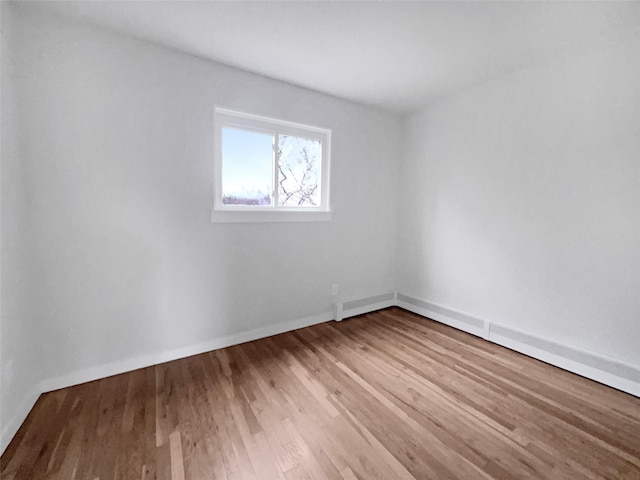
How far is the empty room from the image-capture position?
55.3 inches

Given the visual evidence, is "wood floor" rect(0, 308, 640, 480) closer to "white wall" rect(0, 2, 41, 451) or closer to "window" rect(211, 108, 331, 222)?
"white wall" rect(0, 2, 41, 451)

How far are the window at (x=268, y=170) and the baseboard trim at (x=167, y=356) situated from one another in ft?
3.55

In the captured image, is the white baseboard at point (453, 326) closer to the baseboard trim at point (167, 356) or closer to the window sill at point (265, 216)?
the baseboard trim at point (167, 356)

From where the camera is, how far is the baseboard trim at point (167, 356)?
1787 mm

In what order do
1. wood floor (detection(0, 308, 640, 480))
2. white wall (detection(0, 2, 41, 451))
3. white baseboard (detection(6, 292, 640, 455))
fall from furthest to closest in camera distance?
white baseboard (detection(6, 292, 640, 455)), white wall (detection(0, 2, 41, 451)), wood floor (detection(0, 308, 640, 480))

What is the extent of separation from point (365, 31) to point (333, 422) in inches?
99.7

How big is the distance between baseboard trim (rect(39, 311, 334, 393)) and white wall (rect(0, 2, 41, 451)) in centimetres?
14

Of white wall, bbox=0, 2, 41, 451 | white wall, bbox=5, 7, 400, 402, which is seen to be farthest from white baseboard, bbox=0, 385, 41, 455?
white wall, bbox=5, 7, 400, 402

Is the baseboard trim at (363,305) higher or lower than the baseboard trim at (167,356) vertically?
higher

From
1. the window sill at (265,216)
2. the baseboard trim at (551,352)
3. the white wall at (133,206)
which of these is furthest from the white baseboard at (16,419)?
the baseboard trim at (551,352)

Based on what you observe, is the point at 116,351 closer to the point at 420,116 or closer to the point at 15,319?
the point at 15,319

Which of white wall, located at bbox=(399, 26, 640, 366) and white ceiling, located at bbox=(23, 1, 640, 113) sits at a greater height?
white ceiling, located at bbox=(23, 1, 640, 113)

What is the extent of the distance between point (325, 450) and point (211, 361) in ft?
4.03

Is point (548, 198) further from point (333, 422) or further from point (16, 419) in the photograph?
point (16, 419)
